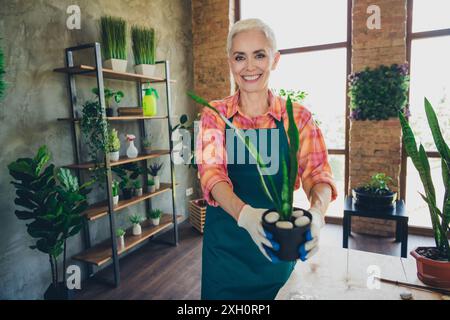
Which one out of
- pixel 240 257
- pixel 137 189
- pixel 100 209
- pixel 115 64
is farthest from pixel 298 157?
pixel 137 189

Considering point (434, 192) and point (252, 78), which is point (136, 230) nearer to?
point (252, 78)

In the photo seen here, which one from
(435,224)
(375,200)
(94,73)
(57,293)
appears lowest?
(57,293)

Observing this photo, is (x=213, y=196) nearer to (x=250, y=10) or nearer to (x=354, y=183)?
(x=354, y=183)

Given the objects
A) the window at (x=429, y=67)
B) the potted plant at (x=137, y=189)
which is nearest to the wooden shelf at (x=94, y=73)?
the potted plant at (x=137, y=189)

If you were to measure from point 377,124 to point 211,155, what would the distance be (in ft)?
10.5

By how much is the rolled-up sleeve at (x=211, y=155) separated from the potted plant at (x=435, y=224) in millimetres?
725

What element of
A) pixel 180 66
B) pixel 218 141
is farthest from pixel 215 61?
pixel 218 141

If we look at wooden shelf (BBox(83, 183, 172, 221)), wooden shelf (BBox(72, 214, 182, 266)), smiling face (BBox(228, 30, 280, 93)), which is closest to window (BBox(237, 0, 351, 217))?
wooden shelf (BBox(72, 214, 182, 266))

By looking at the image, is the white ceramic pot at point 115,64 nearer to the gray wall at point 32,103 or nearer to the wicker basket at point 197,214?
the gray wall at point 32,103

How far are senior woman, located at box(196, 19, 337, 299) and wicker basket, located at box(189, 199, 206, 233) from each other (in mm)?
2657

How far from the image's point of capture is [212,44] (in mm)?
4477

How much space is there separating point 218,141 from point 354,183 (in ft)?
10.6

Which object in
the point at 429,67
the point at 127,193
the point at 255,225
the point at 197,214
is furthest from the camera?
the point at 197,214

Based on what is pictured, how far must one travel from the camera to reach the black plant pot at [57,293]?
2.36 meters
